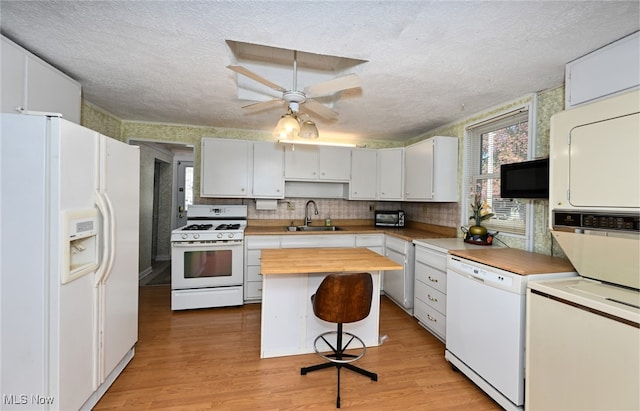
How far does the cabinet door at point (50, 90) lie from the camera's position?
Result: 1828 mm

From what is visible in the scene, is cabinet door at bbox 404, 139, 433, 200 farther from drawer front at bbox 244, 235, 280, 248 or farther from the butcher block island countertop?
drawer front at bbox 244, 235, 280, 248

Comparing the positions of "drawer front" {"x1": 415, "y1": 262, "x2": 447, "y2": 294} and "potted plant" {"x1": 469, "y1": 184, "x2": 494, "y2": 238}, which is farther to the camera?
"potted plant" {"x1": 469, "y1": 184, "x2": 494, "y2": 238}

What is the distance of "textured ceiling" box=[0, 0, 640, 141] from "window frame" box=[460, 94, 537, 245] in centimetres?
16

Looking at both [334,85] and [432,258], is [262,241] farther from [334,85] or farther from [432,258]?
[334,85]

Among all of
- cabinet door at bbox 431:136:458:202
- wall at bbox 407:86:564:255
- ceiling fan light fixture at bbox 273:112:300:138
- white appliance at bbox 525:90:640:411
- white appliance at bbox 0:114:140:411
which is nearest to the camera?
white appliance at bbox 525:90:640:411

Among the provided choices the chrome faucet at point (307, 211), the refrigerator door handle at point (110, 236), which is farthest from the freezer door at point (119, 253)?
the chrome faucet at point (307, 211)

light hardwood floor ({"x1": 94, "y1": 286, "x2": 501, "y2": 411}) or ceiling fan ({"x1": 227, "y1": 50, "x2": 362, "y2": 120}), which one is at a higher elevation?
ceiling fan ({"x1": 227, "y1": 50, "x2": 362, "y2": 120})

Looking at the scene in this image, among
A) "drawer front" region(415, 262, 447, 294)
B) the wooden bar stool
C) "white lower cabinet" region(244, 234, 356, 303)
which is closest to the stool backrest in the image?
the wooden bar stool

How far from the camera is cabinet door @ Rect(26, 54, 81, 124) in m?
1.83

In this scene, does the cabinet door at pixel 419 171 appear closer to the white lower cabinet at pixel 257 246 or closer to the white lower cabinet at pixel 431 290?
the white lower cabinet at pixel 431 290

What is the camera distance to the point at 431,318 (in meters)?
2.70

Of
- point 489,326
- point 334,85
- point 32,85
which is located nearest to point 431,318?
point 489,326

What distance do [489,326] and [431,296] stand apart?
882 mm

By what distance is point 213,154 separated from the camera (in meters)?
3.61
